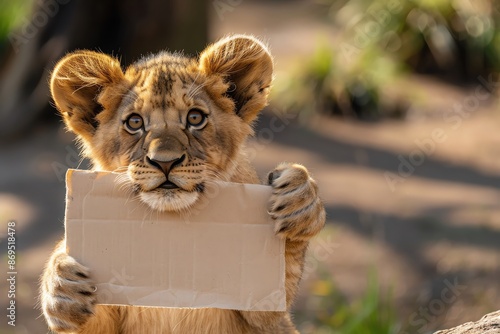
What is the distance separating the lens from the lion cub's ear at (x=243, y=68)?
16.3 ft

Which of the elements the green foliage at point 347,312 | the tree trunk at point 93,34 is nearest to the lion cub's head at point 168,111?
the green foliage at point 347,312

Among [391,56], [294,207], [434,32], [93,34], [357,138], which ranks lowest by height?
[357,138]

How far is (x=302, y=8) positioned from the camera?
18453mm

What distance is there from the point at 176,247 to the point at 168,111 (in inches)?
27.0

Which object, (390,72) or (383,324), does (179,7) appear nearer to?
(390,72)

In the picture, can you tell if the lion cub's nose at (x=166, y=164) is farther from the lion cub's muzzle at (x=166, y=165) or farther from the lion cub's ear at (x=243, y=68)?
the lion cub's ear at (x=243, y=68)

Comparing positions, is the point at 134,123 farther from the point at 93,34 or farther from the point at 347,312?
the point at 93,34

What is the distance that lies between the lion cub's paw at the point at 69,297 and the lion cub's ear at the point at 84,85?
90 centimetres

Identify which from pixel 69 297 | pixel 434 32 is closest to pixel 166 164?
pixel 69 297

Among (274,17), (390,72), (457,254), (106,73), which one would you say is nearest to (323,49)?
(390,72)

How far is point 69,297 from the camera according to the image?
4438mm

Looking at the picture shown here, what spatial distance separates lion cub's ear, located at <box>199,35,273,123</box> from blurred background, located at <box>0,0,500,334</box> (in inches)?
111

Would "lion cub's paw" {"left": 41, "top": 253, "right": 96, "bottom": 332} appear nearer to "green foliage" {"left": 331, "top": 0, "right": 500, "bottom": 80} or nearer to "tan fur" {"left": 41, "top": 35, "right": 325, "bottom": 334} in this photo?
"tan fur" {"left": 41, "top": 35, "right": 325, "bottom": 334}

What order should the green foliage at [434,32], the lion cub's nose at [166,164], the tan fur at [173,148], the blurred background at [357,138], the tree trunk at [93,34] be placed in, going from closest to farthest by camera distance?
the lion cub's nose at [166,164], the tan fur at [173,148], the blurred background at [357,138], the tree trunk at [93,34], the green foliage at [434,32]
